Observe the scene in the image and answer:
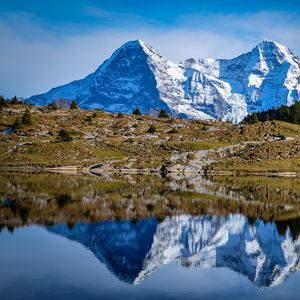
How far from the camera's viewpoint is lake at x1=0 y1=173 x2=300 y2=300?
2686 cm

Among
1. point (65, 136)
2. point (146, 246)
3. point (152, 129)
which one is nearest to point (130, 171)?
point (65, 136)

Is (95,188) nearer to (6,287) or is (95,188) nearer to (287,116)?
(6,287)

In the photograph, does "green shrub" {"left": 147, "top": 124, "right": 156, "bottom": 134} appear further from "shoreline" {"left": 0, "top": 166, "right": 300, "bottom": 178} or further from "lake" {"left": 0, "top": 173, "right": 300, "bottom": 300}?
"lake" {"left": 0, "top": 173, "right": 300, "bottom": 300}

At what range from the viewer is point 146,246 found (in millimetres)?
37250

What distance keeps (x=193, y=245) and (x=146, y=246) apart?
3.86 metres

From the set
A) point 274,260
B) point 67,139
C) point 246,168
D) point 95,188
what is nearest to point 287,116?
point 246,168

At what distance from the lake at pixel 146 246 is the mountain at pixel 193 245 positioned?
73 millimetres

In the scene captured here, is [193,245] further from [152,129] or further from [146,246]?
[152,129]

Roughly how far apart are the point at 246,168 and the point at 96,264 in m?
103

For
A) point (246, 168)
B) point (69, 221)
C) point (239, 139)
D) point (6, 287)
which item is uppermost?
point (239, 139)

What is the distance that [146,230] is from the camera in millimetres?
43469

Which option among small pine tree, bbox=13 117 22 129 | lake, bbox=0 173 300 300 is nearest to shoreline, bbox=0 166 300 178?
small pine tree, bbox=13 117 22 129

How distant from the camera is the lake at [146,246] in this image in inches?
1057

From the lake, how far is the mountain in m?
0.07
